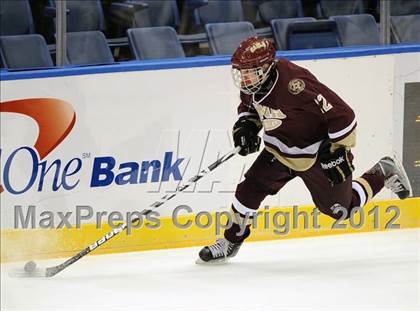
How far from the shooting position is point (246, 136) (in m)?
4.17

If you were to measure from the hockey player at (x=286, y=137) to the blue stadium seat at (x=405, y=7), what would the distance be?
93cm

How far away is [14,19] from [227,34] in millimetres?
1021

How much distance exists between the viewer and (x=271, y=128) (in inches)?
162

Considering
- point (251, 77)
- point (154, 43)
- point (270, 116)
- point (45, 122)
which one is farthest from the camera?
point (154, 43)

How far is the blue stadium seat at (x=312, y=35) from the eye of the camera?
16.2ft

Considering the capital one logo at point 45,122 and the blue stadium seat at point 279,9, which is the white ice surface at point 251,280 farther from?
the blue stadium seat at point 279,9

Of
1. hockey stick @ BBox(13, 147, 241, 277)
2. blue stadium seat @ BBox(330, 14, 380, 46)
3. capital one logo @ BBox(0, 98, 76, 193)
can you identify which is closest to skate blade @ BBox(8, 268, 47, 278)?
hockey stick @ BBox(13, 147, 241, 277)

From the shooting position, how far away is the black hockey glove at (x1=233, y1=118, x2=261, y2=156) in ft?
13.7

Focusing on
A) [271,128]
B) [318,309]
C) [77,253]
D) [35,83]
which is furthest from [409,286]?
[35,83]

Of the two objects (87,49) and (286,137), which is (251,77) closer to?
(286,137)

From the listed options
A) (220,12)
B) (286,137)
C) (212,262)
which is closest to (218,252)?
(212,262)

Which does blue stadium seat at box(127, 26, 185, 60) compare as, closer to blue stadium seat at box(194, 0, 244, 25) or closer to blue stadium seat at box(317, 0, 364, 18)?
blue stadium seat at box(194, 0, 244, 25)

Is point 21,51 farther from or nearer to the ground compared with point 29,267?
farther from the ground

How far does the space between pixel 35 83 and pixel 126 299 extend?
1.01 metres
